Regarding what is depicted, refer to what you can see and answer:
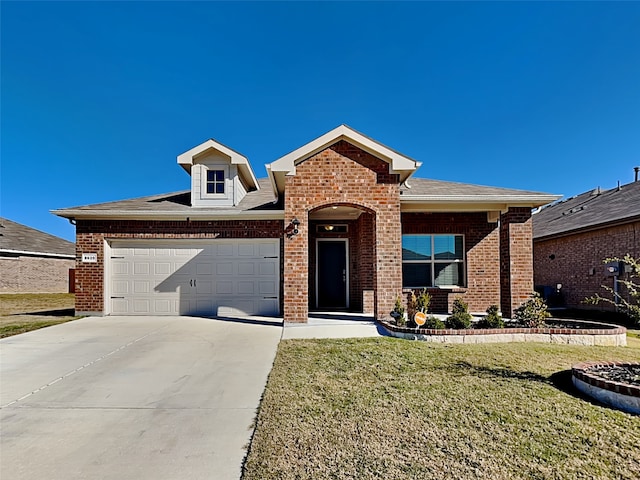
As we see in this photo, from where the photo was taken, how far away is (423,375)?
16.7ft

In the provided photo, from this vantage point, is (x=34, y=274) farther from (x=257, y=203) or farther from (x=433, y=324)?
(x=433, y=324)

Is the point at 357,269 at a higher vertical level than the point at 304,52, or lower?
lower

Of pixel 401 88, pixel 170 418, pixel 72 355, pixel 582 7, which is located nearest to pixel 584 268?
pixel 582 7

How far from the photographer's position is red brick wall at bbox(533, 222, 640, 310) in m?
12.0

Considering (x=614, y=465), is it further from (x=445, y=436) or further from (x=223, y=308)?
(x=223, y=308)

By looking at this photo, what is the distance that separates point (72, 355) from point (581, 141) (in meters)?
21.1

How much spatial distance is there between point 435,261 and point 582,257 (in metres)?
6.39

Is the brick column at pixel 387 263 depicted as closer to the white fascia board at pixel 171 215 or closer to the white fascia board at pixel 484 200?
the white fascia board at pixel 484 200

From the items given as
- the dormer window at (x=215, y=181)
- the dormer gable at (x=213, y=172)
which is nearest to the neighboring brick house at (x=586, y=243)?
the dormer gable at (x=213, y=172)

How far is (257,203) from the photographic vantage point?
1221 cm

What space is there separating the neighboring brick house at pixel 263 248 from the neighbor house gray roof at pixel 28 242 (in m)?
15.5

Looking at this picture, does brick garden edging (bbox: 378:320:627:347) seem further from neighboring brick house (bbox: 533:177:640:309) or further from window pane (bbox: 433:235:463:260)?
neighboring brick house (bbox: 533:177:640:309)

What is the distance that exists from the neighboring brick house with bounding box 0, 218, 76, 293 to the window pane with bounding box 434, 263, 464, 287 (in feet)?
78.3

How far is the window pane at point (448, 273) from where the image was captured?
38.7 feet
